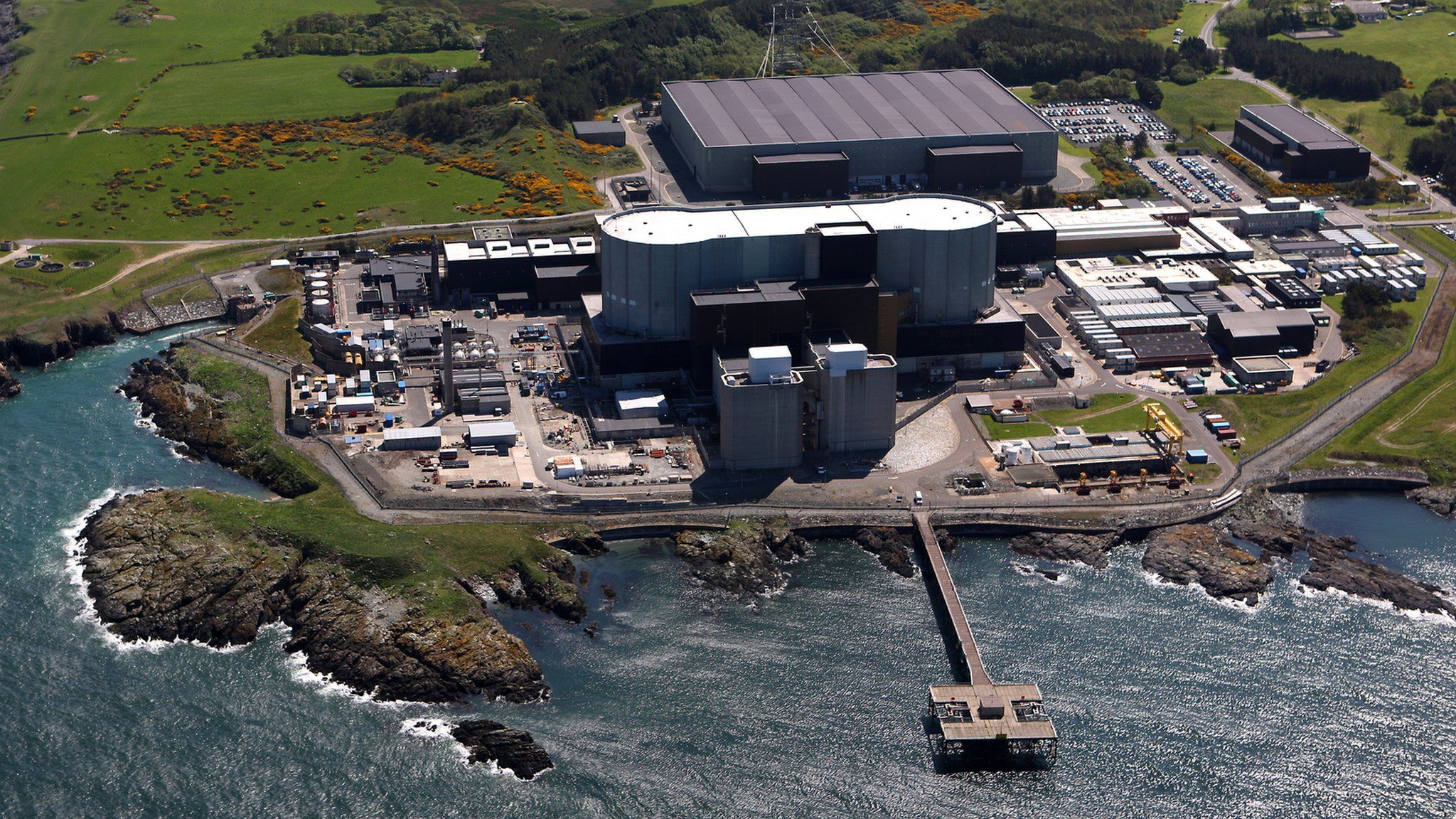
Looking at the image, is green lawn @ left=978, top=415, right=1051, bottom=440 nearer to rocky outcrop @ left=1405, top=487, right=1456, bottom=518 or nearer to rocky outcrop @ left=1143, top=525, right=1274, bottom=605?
rocky outcrop @ left=1143, top=525, right=1274, bottom=605

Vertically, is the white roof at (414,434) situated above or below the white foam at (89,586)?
above

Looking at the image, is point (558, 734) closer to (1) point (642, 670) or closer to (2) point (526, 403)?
(1) point (642, 670)

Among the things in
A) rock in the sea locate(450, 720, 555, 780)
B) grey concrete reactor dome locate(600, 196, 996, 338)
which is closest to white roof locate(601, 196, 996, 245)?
grey concrete reactor dome locate(600, 196, 996, 338)

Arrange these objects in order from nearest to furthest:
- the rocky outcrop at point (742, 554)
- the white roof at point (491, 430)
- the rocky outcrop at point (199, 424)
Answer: the rocky outcrop at point (742, 554) < the rocky outcrop at point (199, 424) < the white roof at point (491, 430)

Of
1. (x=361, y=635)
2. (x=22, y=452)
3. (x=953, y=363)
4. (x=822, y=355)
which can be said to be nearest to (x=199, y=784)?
(x=361, y=635)

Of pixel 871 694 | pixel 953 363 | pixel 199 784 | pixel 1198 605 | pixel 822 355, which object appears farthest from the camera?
pixel 953 363

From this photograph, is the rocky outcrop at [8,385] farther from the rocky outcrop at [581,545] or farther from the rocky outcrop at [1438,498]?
the rocky outcrop at [1438,498]

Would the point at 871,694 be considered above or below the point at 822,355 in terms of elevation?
below

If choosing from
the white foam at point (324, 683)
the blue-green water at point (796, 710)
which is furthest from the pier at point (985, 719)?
the white foam at point (324, 683)
